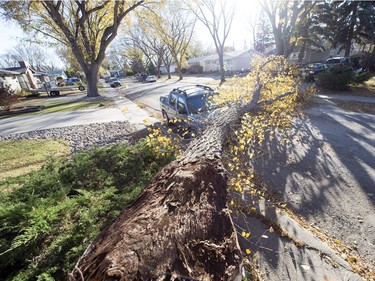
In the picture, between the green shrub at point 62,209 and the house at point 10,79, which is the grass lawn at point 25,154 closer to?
the green shrub at point 62,209

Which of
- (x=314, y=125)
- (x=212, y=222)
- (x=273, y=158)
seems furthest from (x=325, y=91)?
(x=212, y=222)

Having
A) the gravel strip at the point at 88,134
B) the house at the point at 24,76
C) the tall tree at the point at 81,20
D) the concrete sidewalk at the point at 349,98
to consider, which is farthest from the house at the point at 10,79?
the concrete sidewalk at the point at 349,98

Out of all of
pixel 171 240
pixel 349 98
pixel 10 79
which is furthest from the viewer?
pixel 10 79

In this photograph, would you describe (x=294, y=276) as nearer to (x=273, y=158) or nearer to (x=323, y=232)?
(x=323, y=232)

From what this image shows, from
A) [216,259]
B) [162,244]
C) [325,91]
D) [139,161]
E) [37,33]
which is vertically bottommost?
[325,91]

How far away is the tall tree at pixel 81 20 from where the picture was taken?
1543cm

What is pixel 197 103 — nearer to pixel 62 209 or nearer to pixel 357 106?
pixel 62 209

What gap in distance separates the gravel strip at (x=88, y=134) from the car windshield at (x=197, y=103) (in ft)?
9.67

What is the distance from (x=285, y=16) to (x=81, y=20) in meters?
16.9

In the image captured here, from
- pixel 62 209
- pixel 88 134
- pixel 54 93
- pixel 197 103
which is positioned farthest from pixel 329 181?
pixel 54 93

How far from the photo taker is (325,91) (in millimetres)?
12789

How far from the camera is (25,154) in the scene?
649cm

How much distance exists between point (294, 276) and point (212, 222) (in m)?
1.52

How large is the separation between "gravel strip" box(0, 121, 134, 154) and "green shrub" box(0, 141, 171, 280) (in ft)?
9.84
